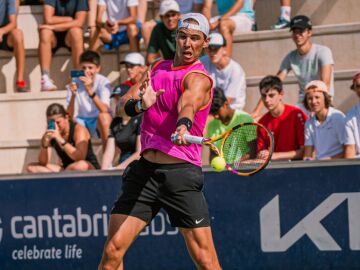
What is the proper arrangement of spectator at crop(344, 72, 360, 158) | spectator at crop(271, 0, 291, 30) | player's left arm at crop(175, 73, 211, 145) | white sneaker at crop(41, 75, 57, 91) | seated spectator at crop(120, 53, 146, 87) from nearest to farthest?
player's left arm at crop(175, 73, 211, 145), spectator at crop(344, 72, 360, 158), seated spectator at crop(120, 53, 146, 87), spectator at crop(271, 0, 291, 30), white sneaker at crop(41, 75, 57, 91)

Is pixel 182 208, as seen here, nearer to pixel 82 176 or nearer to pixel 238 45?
pixel 82 176

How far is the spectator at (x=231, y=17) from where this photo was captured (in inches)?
398

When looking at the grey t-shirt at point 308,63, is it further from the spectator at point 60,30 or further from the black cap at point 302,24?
the spectator at point 60,30

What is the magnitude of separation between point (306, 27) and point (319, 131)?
1.51 meters

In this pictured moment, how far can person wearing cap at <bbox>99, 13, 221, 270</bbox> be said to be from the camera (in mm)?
5812

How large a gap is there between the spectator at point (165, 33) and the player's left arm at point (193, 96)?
14.5ft

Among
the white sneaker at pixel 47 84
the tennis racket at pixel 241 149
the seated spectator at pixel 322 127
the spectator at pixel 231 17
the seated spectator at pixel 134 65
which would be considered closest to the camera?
the tennis racket at pixel 241 149

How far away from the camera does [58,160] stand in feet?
34.1

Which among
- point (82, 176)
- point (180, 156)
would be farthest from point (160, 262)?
point (180, 156)

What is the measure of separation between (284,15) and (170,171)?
5007 millimetres

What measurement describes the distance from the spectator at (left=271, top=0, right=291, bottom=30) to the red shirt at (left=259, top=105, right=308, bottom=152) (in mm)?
2112

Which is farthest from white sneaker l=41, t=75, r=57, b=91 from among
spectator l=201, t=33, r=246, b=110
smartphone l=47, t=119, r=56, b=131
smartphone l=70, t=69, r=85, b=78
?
spectator l=201, t=33, r=246, b=110

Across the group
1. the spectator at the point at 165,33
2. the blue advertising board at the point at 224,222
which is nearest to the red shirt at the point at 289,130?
the blue advertising board at the point at 224,222

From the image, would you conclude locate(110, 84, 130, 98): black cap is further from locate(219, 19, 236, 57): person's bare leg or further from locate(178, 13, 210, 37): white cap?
locate(178, 13, 210, 37): white cap
